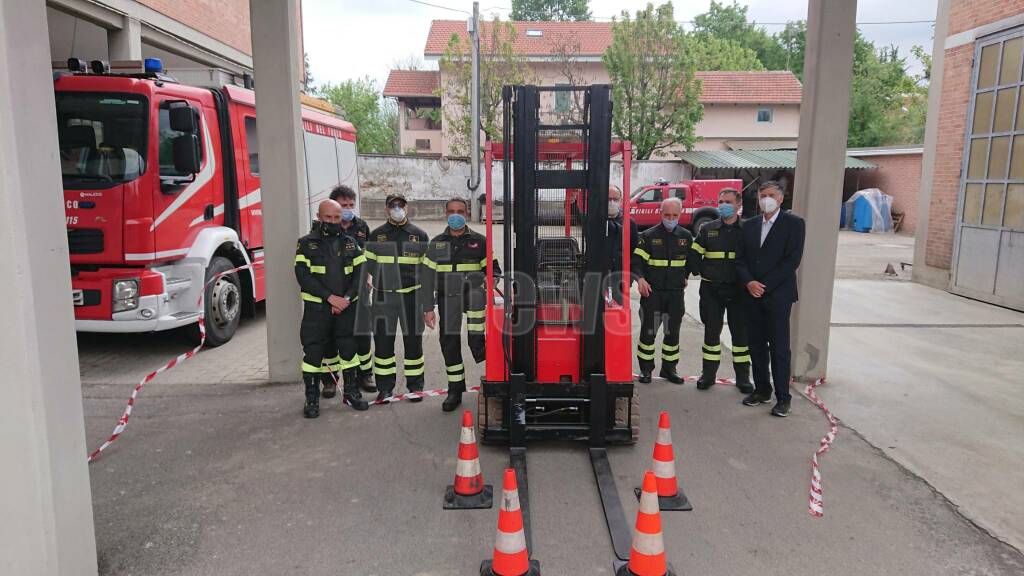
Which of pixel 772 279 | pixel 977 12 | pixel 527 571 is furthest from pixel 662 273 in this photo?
pixel 977 12

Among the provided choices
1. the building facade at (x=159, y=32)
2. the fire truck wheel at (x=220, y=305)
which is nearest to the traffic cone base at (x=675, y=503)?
the fire truck wheel at (x=220, y=305)

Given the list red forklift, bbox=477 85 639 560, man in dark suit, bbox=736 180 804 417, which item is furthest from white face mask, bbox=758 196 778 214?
red forklift, bbox=477 85 639 560

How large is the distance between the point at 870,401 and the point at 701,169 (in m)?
24.6

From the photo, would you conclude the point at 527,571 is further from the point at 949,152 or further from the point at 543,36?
the point at 543,36

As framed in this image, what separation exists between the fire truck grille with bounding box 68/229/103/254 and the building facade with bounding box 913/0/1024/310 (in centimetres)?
1278

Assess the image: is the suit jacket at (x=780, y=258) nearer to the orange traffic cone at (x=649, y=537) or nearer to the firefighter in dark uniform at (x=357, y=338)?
the orange traffic cone at (x=649, y=537)

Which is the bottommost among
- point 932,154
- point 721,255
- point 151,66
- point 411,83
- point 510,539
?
point 510,539

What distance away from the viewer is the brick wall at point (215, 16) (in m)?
12.8

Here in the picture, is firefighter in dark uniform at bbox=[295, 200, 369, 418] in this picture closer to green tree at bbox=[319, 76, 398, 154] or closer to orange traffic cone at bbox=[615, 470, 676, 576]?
orange traffic cone at bbox=[615, 470, 676, 576]

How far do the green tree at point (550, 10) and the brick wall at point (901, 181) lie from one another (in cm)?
3307

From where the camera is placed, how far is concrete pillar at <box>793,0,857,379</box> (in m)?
6.15

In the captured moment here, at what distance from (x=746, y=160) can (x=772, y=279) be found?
2505cm

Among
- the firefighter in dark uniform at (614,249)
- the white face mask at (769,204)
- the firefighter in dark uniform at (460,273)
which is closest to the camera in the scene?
the firefighter in dark uniform at (614,249)

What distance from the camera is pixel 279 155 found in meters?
6.21
